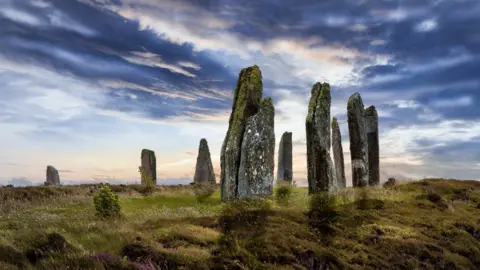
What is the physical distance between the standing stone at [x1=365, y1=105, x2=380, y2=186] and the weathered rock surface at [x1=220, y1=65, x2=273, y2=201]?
12.6 metres

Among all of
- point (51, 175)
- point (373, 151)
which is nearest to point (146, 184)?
point (51, 175)

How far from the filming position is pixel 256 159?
2220cm

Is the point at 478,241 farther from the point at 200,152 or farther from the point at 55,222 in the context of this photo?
the point at 200,152

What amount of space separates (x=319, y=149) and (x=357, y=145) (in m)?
7.82

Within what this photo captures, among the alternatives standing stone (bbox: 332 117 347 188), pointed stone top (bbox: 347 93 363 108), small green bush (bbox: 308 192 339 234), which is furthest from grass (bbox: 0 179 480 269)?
standing stone (bbox: 332 117 347 188)

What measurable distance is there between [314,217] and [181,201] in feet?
34.5

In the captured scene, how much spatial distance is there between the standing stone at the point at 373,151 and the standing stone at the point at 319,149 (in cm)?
1029

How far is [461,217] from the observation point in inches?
846

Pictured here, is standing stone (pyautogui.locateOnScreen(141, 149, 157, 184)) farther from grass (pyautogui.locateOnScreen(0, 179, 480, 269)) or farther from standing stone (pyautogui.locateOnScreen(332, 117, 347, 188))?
standing stone (pyautogui.locateOnScreen(332, 117, 347, 188))

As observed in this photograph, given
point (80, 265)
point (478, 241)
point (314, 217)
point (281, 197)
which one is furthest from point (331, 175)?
point (80, 265)

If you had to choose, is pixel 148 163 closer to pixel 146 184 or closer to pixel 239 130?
pixel 146 184

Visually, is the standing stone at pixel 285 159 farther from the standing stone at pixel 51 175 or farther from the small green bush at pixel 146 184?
the standing stone at pixel 51 175

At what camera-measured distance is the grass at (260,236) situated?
Answer: 10688 mm

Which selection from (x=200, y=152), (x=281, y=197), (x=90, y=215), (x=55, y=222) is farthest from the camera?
(x=200, y=152)
